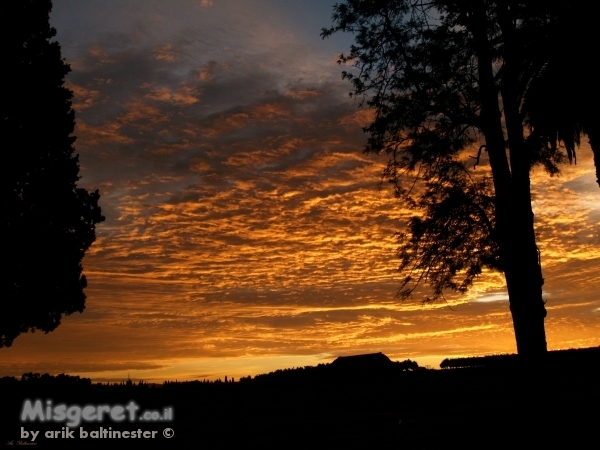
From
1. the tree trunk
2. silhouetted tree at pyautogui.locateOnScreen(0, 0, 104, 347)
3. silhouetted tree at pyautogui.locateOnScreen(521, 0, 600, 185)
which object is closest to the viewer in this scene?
the tree trunk

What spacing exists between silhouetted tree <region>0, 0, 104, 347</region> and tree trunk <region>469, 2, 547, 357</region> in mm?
19050

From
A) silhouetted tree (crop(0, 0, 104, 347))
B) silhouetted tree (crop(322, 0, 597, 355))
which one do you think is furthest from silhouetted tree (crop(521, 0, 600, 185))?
silhouetted tree (crop(0, 0, 104, 347))

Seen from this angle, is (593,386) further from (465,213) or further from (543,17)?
(543,17)

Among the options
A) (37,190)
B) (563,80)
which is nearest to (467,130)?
(563,80)

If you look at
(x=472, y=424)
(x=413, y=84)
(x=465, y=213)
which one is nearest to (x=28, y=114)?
(x=413, y=84)

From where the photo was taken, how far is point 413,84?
1855 cm

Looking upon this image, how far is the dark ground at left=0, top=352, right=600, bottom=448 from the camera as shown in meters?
10.5

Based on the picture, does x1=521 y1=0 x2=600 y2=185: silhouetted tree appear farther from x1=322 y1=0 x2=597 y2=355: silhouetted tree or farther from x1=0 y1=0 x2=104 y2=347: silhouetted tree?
x1=0 y1=0 x2=104 y2=347: silhouetted tree

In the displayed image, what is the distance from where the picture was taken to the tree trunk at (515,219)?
15578 mm

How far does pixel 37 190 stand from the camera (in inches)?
1081

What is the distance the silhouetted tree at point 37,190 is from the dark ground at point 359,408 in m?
7.56

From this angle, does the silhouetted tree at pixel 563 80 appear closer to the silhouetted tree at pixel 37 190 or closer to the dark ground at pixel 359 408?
the dark ground at pixel 359 408

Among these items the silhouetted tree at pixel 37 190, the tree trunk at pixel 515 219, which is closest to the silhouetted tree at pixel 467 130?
the tree trunk at pixel 515 219

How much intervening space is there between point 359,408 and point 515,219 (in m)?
6.20
